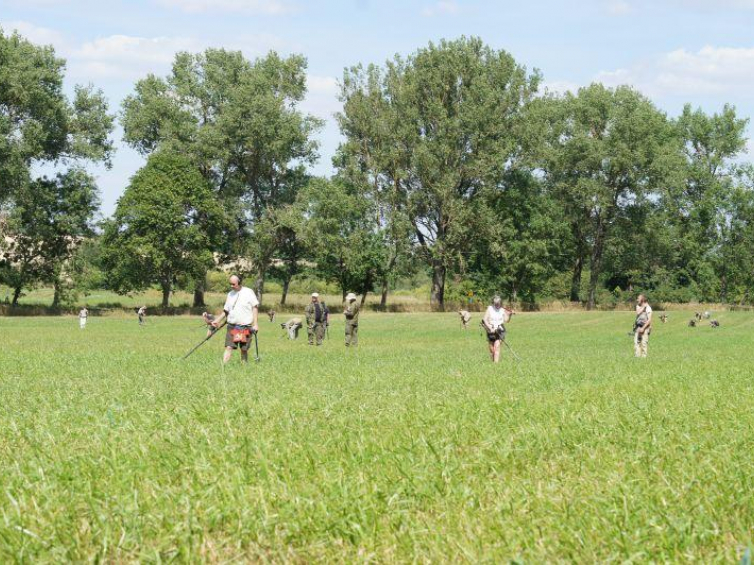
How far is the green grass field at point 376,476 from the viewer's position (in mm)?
→ 4305

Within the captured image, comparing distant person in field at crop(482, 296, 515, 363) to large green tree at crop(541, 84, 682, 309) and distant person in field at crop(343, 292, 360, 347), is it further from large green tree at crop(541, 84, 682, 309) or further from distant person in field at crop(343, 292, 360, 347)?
large green tree at crop(541, 84, 682, 309)

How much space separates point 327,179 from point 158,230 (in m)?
14.0

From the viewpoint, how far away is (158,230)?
2633 inches

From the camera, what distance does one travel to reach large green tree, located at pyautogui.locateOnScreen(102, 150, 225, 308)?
66250mm

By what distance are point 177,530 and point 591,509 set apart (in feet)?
7.36

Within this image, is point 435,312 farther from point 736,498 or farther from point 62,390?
point 736,498

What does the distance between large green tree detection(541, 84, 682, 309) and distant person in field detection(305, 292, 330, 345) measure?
43.7 meters

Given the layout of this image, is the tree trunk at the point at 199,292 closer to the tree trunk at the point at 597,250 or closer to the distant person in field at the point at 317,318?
the tree trunk at the point at 597,250

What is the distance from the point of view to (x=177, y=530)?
4.40 m

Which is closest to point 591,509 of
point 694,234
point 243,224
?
point 243,224

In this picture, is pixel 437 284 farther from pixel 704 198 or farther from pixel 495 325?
pixel 495 325

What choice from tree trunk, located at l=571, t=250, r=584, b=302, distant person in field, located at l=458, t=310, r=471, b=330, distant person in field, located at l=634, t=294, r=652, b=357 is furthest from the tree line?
distant person in field, located at l=634, t=294, r=652, b=357

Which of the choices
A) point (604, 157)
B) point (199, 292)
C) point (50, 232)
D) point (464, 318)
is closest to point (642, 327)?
point (464, 318)

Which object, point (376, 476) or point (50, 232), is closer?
point (376, 476)
